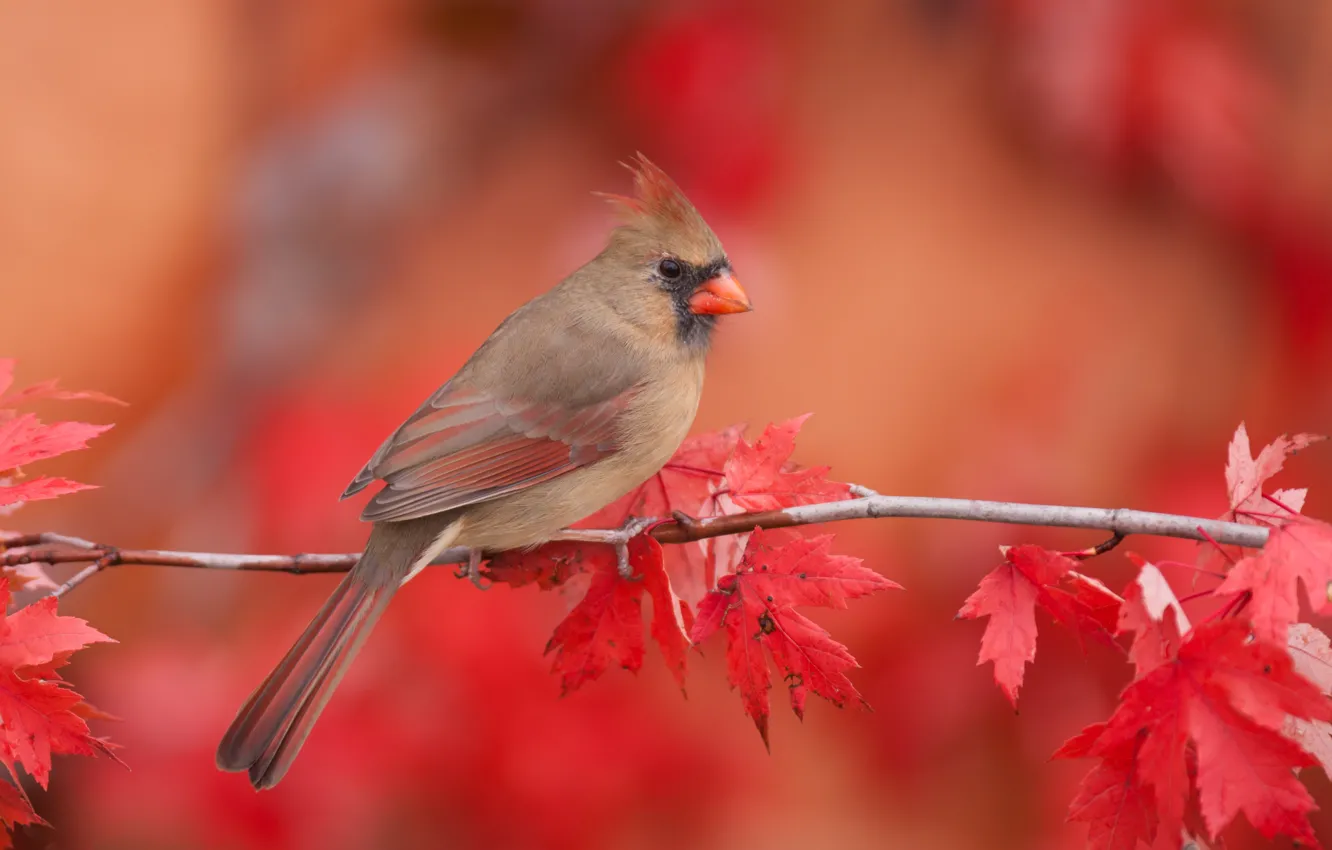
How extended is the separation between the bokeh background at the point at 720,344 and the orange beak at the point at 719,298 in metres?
1.18

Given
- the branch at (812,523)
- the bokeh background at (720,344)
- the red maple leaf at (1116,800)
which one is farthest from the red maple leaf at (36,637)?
the bokeh background at (720,344)

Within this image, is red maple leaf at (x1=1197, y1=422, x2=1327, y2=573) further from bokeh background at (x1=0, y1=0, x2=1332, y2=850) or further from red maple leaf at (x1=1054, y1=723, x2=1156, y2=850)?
bokeh background at (x1=0, y1=0, x2=1332, y2=850)

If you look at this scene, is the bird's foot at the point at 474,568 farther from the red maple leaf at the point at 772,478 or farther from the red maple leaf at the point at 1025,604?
the red maple leaf at the point at 1025,604

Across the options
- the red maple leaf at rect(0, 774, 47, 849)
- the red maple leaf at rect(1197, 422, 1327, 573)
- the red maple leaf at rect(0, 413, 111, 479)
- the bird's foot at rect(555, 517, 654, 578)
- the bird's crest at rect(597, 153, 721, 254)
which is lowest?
the red maple leaf at rect(0, 774, 47, 849)

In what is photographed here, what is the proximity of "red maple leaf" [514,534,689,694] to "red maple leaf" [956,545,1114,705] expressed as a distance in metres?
0.46

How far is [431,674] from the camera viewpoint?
317 cm

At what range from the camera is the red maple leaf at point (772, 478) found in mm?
1685

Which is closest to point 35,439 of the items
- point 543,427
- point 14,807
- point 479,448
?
point 14,807

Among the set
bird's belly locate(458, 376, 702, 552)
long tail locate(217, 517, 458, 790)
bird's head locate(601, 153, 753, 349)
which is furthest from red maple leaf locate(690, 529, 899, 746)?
bird's head locate(601, 153, 753, 349)

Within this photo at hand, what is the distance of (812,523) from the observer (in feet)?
5.34

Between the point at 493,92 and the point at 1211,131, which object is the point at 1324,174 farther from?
the point at 493,92

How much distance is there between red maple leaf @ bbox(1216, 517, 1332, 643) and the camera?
126cm

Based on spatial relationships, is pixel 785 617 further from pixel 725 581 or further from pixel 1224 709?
pixel 1224 709

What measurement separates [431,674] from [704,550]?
1.51m
